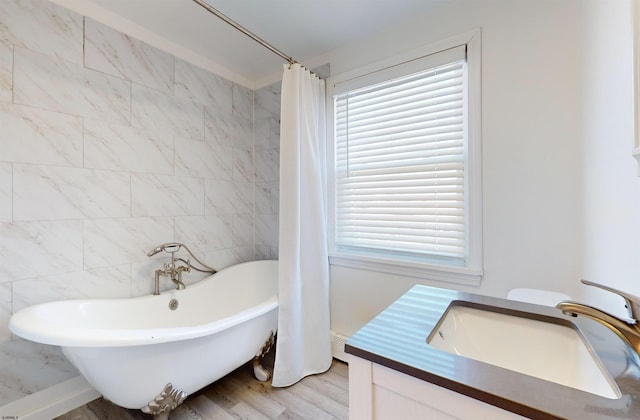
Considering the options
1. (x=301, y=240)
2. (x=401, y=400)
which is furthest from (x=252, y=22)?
(x=401, y=400)

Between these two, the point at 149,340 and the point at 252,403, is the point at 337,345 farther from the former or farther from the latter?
the point at 149,340

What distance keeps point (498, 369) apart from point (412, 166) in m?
1.38

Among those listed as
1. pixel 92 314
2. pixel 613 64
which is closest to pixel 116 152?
pixel 92 314

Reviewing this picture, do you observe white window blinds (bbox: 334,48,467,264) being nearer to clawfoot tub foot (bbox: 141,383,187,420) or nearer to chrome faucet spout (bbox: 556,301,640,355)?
chrome faucet spout (bbox: 556,301,640,355)

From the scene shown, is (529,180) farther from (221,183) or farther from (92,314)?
(92,314)

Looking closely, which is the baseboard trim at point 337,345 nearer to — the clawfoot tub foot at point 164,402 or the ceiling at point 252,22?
the clawfoot tub foot at point 164,402

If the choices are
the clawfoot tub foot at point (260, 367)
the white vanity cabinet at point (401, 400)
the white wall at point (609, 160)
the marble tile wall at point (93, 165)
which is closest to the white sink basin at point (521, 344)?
the white vanity cabinet at point (401, 400)

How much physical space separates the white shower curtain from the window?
0.22 metres

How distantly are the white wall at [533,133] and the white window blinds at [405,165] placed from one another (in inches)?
6.4

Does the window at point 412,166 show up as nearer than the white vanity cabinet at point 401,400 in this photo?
No

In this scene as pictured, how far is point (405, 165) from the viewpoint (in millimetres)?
1797

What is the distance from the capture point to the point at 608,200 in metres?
0.98

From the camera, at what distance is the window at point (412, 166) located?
5.17 ft

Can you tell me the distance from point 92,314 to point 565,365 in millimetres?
2157
